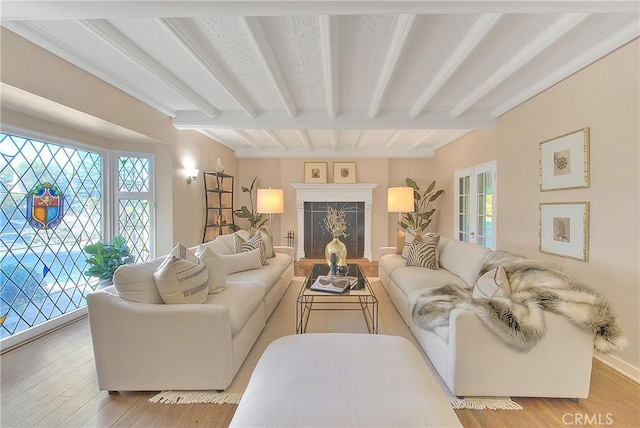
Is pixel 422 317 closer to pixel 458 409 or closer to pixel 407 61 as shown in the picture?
pixel 458 409

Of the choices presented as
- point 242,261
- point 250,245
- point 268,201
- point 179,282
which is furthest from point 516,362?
point 268,201

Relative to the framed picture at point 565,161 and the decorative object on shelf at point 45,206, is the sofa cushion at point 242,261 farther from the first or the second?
the framed picture at point 565,161

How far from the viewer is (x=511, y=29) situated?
6.59 ft

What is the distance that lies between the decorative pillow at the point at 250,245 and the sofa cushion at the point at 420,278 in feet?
5.50

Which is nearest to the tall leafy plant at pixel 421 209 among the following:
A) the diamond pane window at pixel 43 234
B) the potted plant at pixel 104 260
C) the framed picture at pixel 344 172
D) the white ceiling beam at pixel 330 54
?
the framed picture at pixel 344 172

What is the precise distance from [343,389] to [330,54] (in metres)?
2.22

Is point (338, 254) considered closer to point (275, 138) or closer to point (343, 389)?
point (343, 389)

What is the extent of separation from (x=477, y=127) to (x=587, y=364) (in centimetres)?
306

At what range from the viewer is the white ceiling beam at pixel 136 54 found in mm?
1934

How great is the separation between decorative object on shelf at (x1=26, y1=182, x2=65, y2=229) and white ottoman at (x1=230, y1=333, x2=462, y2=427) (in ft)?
9.34

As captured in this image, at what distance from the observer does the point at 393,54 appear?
2.26 metres

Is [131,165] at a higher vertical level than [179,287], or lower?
higher

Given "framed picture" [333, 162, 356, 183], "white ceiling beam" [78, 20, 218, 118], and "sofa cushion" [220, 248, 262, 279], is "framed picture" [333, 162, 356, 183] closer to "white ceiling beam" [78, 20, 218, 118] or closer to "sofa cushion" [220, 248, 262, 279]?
"sofa cushion" [220, 248, 262, 279]

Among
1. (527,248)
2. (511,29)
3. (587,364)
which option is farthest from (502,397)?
(511,29)
